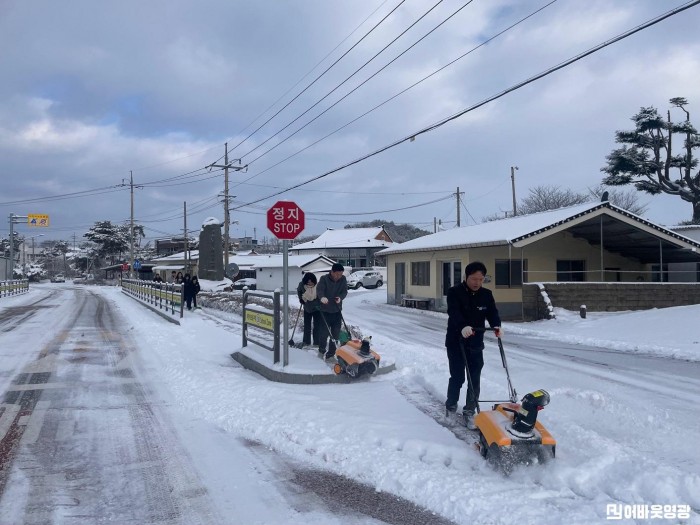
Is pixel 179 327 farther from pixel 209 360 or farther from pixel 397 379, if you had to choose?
pixel 397 379

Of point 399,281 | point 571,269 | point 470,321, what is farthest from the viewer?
point 399,281

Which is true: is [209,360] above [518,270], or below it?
below

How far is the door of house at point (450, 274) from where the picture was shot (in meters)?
23.6

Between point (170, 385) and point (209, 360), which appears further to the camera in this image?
point (209, 360)

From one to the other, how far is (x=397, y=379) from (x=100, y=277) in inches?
A: 3374

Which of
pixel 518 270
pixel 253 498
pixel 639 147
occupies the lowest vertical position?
pixel 253 498

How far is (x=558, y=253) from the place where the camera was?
22812 mm

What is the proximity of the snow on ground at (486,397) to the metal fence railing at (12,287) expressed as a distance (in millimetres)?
25656

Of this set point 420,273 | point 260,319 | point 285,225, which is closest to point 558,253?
point 420,273

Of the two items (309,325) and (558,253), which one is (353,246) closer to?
(558,253)

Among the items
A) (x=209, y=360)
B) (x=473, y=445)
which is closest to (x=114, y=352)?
(x=209, y=360)

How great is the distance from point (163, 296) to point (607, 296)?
627 inches

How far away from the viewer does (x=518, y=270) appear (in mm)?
22016

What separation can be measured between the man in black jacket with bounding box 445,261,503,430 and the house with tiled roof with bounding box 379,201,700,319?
1355 cm
